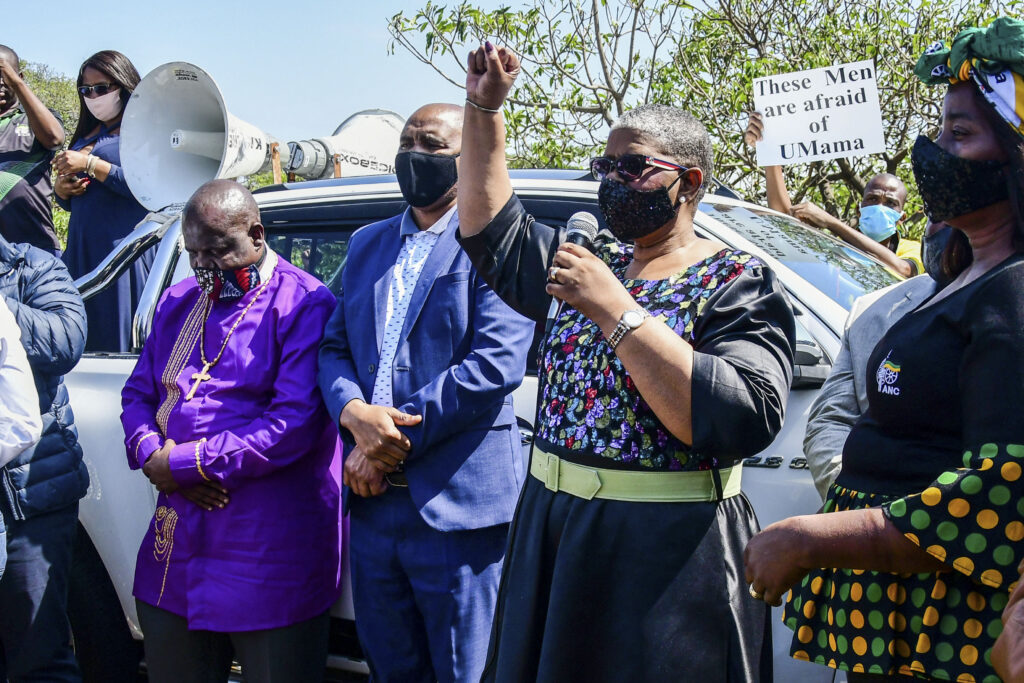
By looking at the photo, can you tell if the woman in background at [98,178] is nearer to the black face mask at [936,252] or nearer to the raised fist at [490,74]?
the raised fist at [490,74]

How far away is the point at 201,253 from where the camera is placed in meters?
3.39

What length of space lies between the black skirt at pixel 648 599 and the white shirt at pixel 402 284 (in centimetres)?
105

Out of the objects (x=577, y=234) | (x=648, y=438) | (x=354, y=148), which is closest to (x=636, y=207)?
(x=577, y=234)

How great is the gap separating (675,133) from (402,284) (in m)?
1.22

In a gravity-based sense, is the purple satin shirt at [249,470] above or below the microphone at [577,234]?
below

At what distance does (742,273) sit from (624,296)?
30 centimetres

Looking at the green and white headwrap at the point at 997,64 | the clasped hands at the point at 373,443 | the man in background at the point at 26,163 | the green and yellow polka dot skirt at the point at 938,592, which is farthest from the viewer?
the man in background at the point at 26,163

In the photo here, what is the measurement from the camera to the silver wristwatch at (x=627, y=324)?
207 centimetres

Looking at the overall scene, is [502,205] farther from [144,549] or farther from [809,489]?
[144,549]

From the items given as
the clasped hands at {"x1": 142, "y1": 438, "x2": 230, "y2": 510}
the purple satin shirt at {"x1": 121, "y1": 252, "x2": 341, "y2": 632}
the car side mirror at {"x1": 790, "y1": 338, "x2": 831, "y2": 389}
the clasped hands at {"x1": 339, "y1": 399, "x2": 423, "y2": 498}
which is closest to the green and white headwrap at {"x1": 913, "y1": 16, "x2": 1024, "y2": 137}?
the car side mirror at {"x1": 790, "y1": 338, "x2": 831, "y2": 389}

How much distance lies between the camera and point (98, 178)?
5504 mm

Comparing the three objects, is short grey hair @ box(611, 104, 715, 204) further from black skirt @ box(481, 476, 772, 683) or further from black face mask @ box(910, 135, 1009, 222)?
black skirt @ box(481, 476, 772, 683)

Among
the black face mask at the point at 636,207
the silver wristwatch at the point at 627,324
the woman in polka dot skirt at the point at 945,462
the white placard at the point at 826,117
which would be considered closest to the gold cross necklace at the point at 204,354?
the black face mask at the point at 636,207

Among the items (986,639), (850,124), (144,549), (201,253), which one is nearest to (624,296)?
(986,639)
